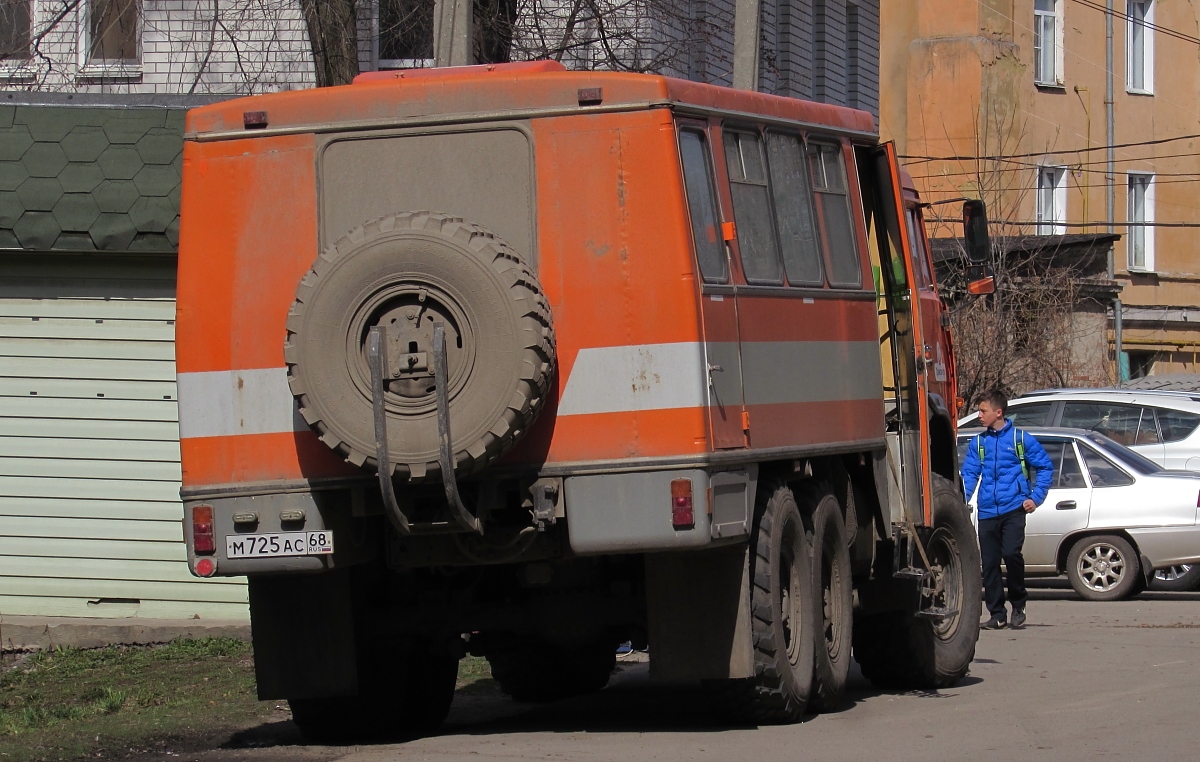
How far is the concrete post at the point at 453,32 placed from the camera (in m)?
13.4

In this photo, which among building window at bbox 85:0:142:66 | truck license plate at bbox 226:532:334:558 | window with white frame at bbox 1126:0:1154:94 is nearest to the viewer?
truck license plate at bbox 226:532:334:558

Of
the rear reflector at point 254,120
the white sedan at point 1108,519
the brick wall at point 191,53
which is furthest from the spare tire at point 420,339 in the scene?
the white sedan at point 1108,519

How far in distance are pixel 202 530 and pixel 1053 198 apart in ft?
111

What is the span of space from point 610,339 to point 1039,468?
7.61m

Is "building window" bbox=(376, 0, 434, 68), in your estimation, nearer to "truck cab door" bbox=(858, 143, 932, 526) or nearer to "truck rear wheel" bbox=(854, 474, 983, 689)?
"truck cab door" bbox=(858, 143, 932, 526)

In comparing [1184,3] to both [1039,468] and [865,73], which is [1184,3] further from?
[1039,468]

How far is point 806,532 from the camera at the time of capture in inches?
363

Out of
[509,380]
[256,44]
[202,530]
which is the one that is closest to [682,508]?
[509,380]

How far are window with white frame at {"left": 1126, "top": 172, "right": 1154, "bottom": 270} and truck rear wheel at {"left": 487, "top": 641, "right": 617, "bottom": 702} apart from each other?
107 feet

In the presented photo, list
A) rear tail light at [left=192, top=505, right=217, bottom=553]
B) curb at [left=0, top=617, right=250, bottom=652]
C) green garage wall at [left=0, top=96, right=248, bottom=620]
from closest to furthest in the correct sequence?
rear tail light at [left=192, top=505, right=217, bottom=553] < curb at [left=0, top=617, right=250, bottom=652] < green garage wall at [left=0, top=96, right=248, bottom=620]

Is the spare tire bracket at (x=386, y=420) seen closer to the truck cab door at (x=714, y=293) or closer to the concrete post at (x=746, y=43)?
the truck cab door at (x=714, y=293)

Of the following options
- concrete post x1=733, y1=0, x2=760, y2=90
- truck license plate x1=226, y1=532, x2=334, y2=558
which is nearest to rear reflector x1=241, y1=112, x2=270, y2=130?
truck license plate x1=226, y1=532, x2=334, y2=558

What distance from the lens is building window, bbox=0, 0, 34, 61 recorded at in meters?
17.4

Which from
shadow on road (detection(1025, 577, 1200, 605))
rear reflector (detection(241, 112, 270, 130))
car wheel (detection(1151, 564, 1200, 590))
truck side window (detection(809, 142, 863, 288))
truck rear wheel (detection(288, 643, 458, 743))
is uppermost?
rear reflector (detection(241, 112, 270, 130))
